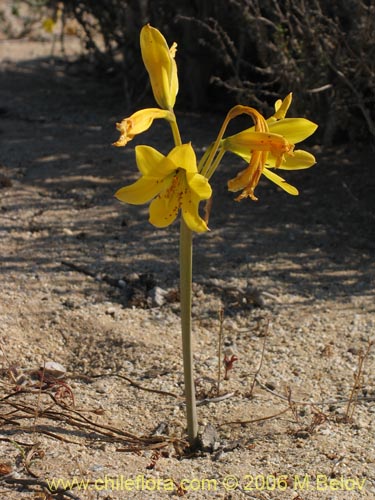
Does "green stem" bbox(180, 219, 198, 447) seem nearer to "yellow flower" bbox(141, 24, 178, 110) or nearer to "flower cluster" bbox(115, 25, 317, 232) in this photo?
"flower cluster" bbox(115, 25, 317, 232)

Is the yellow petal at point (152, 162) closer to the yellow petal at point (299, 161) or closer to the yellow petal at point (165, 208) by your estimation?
the yellow petal at point (165, 208)

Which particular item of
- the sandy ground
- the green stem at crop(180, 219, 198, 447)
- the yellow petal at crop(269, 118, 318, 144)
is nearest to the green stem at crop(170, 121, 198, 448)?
the green stem at crop(180, 219, 198, 447)

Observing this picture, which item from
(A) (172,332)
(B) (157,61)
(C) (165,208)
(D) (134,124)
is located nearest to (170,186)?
(C) (165,208)

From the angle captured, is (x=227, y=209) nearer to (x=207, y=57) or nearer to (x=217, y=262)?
(x=217, y=262)

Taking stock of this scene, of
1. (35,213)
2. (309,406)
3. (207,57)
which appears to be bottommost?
(309,406)

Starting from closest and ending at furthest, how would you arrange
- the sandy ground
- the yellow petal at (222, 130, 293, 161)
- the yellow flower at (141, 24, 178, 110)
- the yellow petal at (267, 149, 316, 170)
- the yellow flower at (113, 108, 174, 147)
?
the yellow flower at (113, 108, 174, 147) < the yellow petal at (222, 130, 293, 161) < the yellow flower at (141, 24, 178, 110) < the yellow petal at (267, 149, 316, 170) < the sandy ground

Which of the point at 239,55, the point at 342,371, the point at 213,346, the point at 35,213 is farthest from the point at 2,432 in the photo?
the point at 239,55

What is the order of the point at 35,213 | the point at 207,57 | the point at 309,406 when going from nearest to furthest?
the point at 309,406 → the point at 35,213 → the point at 207,57
